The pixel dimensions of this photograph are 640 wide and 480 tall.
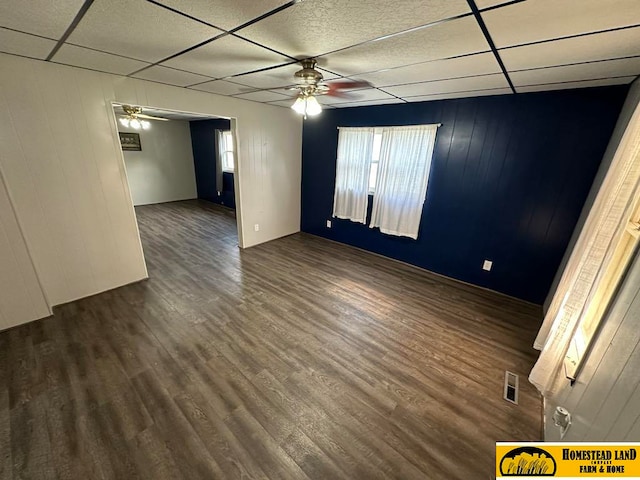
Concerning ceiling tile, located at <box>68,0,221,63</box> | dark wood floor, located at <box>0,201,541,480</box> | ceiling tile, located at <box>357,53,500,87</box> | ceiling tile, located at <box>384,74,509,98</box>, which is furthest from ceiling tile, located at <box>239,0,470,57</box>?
dark wood floor, located at <box>0,201,541,480</box>

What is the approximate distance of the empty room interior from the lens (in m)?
1.33

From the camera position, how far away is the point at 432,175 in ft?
11.1

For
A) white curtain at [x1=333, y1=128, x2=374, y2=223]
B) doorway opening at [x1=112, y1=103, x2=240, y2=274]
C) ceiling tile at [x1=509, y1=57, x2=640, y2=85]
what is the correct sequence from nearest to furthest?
ceiling tile at [x1=509, y1=57, x2=640, y2=85] < white curtain at [x1=333, y1=128, x2=374, y2=223] < doorway opening at [x1=112, y1=103, x2=240, y2=274]

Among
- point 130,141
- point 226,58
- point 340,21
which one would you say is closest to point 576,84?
point 340,21

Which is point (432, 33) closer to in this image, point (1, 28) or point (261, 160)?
point (1, 28)

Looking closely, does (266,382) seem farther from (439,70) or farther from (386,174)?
(386,174)

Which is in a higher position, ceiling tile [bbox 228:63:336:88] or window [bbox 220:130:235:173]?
ceiling tile [bbox 228:63:336:88]

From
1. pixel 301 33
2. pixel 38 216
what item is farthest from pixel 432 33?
pixel 38 216

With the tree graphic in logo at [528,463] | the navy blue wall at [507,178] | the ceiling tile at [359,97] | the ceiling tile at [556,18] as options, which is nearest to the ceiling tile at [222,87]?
the ceiling tile at [359,97]

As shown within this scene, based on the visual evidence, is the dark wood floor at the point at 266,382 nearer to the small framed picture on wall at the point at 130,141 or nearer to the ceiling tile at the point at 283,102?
the ceiling tile at the point at 283,102

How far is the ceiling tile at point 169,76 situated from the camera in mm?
2297

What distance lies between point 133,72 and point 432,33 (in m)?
2.69

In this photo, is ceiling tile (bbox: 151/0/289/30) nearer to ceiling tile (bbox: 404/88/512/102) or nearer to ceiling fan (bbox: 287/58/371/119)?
ceiling fan (bbox: 287/58/371/119)

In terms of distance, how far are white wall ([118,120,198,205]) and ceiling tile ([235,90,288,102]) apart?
16.1ft
